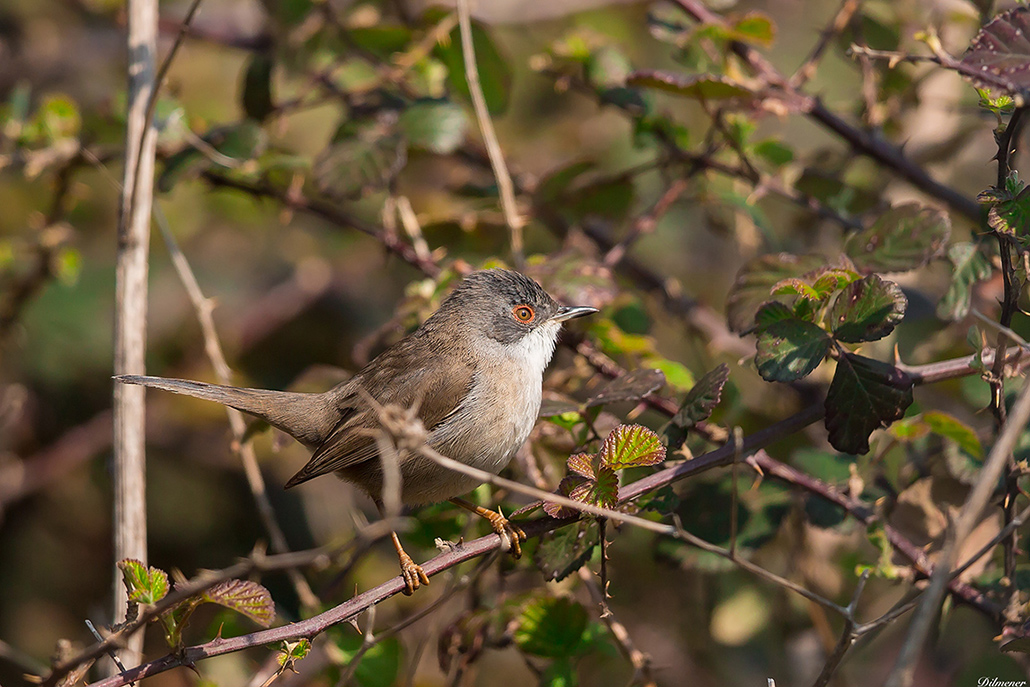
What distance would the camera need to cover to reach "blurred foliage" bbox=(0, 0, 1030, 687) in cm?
267

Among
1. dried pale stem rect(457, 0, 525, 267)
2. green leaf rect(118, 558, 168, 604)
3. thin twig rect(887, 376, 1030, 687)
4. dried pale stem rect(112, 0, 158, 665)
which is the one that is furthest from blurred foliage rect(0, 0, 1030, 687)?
thin twig rect(887, 376, 1030, 687)

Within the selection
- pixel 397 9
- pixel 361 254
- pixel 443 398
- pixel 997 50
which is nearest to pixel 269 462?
pixel 361 254

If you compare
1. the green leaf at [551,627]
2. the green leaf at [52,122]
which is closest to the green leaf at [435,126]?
the green leaf at [52,122]

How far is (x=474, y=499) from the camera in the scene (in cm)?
347

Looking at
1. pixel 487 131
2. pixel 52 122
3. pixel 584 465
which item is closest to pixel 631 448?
pixel 584 465

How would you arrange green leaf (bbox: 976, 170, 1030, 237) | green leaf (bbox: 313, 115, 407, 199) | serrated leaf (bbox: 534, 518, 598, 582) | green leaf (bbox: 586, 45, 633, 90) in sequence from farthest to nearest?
green leaf (bbox: 586, 45, 633, 90) → green leaf (bbox: 313, 115, 407, 199) → serrated leaf (bbox: 534, 518, 598, 582) → green leaf (bbox: 976, 170, 1030, 237)

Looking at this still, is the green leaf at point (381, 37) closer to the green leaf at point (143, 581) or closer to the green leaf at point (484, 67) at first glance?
the green leaf at point (484, 67)

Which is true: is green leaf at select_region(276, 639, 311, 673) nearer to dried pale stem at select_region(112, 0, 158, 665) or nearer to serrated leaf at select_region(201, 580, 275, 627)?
serrated leaf at select_region(201, 580, 275, 627)

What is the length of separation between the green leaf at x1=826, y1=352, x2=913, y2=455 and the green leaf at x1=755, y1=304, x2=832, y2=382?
0.09m

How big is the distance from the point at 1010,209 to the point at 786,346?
2.13 ft

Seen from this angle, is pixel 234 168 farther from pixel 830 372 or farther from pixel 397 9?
pixel 830 372

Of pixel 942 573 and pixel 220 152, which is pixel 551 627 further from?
pixel 220 152

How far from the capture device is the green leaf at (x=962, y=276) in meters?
2.70

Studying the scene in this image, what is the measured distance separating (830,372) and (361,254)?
3.31 meters
